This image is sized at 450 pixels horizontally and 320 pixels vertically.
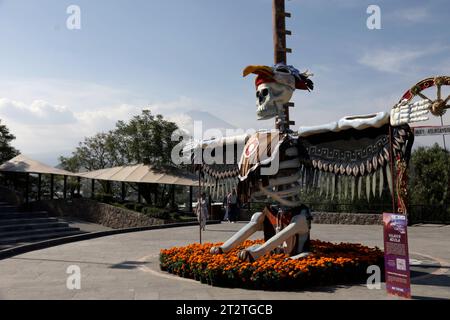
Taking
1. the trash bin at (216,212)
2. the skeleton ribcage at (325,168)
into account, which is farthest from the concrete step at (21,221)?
the skeleton ribcage at (325,168)

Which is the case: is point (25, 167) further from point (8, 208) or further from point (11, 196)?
point (8, 208)

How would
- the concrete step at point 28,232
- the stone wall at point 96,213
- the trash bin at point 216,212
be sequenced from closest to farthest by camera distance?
the concrete step at point 28,232
the stone wall at point 96,213
the trash bin at point 216,212

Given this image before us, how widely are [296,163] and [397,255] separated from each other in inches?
104

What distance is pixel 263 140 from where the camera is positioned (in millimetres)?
8547

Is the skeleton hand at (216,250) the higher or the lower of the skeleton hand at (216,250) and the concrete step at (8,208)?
the lower

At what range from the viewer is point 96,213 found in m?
23.8

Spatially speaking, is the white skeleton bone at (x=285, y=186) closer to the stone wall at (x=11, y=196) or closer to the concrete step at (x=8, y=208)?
the concrete step at (x=8, y=208)

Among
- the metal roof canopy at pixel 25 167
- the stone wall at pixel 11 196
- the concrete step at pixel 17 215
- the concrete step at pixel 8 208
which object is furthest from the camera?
the metal roof canopy at pixel 25 167

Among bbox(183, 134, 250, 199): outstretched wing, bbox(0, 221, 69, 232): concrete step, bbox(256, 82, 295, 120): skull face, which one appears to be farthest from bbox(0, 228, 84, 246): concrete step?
bbox(256, 82, 295, 120): skull face

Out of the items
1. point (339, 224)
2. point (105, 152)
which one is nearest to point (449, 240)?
point (339, 224)

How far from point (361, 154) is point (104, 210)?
18104 mm

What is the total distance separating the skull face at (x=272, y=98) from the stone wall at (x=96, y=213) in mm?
13933

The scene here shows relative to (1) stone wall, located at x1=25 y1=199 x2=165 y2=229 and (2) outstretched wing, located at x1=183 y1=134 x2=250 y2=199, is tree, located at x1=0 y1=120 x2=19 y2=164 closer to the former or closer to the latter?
(1) stone wall, located at x1=25 y1=199 x2=165 y2=229

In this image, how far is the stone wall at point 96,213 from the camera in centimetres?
2236
